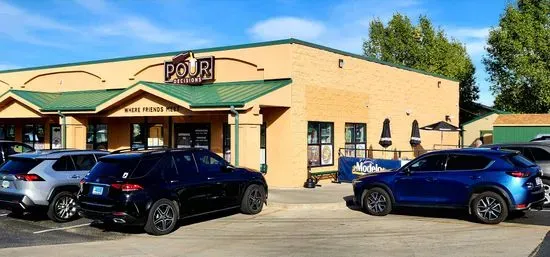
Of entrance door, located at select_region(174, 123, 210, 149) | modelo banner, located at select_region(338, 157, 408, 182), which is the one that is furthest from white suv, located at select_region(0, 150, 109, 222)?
modelo banner, located at select_region(338, 157, 408, 182)

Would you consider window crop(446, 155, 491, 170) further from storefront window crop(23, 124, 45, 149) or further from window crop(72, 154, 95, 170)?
storefront window crop(23, 124, 45, 149)

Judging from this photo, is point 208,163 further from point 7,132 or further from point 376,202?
point 7,132

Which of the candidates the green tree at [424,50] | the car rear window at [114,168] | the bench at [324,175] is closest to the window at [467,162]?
the car rear window at [114,168]

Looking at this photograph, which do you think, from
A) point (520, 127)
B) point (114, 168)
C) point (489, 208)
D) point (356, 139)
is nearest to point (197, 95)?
point (356, 139)

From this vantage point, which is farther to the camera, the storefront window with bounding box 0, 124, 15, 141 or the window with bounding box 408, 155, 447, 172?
the storefront window with bounding box 0, 124, 15, 141

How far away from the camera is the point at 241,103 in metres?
16.8

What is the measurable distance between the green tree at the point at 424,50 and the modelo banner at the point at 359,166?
32.6 metres

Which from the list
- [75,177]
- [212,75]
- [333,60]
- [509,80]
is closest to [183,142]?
[212,75]

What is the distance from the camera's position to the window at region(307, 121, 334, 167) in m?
19.7

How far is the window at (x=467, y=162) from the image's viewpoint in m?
11.8

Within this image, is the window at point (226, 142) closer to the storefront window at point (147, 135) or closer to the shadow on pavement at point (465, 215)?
the storefront window at point (147, 135)

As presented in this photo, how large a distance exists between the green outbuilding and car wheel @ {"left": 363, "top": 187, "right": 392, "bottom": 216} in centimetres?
2465

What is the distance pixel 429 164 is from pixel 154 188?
6074 millimetres

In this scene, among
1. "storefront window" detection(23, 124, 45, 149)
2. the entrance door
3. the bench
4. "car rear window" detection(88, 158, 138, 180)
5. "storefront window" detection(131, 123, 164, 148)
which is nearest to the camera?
"car rear window" detection(88, 158, 138, 180)
